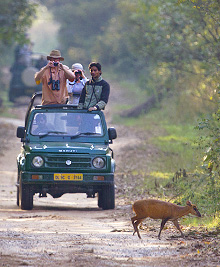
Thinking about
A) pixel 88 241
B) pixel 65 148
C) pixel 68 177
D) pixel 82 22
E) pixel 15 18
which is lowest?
pixel 88 241

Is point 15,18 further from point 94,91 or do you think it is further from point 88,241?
point 88,241

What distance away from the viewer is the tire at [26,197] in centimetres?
1068

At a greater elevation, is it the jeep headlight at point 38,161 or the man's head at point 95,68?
the man's head at point 95,68

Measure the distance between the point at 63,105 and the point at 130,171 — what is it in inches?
206

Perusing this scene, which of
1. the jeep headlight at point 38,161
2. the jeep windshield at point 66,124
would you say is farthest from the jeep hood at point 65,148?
the jeep windshield at point 66,124

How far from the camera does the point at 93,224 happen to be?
30.6 feet

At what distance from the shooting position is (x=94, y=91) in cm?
1133

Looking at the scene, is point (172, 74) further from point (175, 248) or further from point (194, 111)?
point (175, 248)

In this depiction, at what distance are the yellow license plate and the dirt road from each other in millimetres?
528

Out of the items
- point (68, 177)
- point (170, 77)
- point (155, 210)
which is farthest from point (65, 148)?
point (170, 77)

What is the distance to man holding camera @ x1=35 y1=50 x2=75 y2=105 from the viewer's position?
37.8 feet

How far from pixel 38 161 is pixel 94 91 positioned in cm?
162

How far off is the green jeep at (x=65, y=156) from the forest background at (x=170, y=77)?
1.41 metres

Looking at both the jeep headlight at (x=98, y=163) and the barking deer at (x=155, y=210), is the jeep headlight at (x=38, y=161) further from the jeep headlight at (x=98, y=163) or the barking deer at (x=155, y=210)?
the barking deer at (x=155, y=210)
